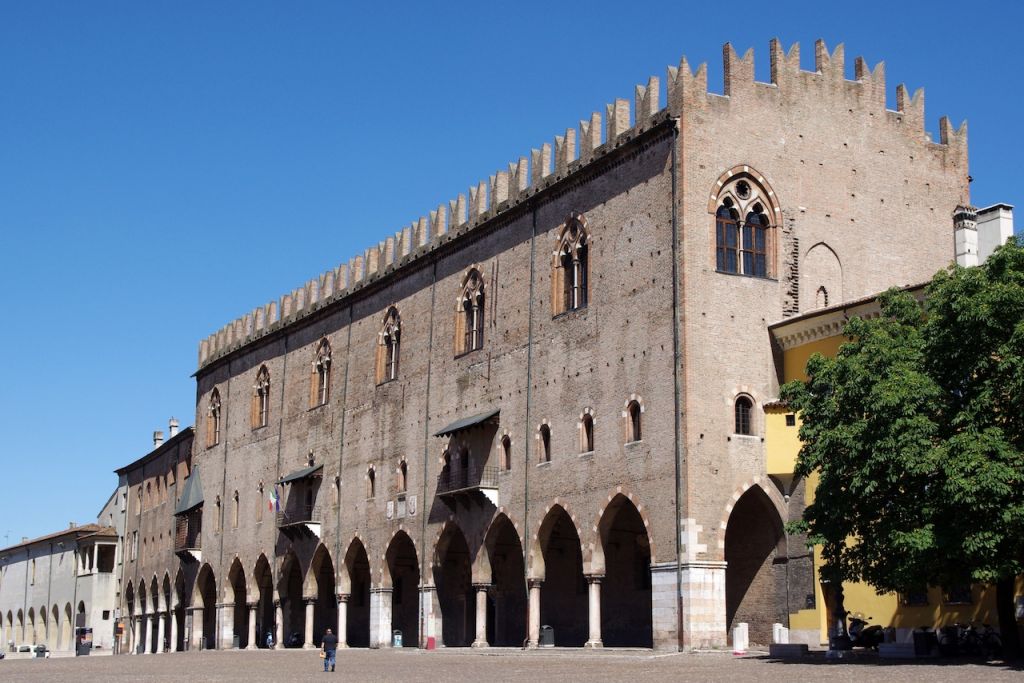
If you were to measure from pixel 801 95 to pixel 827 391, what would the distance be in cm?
977

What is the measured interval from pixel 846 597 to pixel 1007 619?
20.6 ft

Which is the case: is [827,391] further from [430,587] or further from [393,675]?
[430,587]

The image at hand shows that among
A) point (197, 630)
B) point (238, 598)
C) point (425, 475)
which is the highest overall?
point (425, 475)

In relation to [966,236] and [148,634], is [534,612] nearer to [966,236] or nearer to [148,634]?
[966,236]

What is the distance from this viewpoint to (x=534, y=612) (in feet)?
109

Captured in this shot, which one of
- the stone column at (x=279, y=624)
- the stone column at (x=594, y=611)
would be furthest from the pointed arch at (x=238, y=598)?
the stone column at (x=594, y=611)

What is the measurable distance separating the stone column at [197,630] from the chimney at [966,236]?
32.6 meters

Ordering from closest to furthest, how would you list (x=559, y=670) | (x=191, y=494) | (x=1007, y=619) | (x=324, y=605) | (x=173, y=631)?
1. (x=1007, y=619)
2. (x=559, y=670)
3. (x=324, y=605)
4. (x=191, y=494)
5. (x=173, y=631)

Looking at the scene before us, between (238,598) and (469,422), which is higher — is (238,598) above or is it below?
below

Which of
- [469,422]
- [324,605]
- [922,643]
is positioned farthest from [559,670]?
[324,605]

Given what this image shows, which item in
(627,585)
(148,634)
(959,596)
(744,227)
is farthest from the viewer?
(148,634)

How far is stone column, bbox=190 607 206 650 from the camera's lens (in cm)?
5342

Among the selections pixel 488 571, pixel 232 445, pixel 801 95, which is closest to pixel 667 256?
pixel 801 95

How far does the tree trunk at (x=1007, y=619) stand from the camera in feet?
72.3
